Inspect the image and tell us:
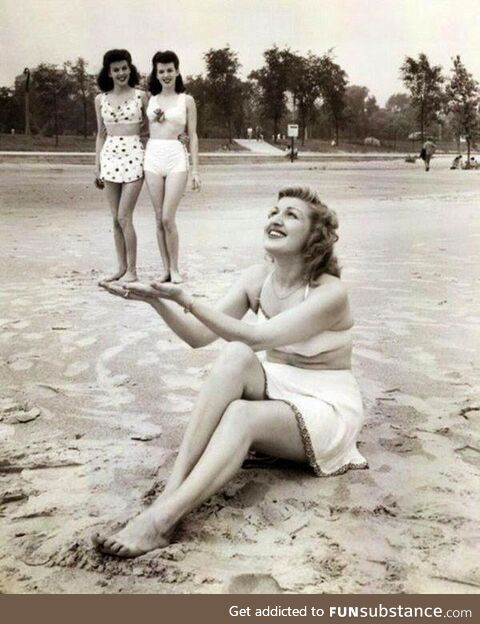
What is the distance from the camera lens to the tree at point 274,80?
326 centimetres

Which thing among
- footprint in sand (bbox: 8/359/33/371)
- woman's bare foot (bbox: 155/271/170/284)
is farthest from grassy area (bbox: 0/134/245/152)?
footprint in sand (bbox: 8/359/33/371)

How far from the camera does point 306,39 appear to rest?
310cm

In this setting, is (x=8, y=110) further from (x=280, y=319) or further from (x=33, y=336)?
(x=280, y=319)

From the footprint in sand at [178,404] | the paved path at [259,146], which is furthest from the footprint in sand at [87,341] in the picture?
the paved path at [259,146]

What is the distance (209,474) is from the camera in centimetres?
157

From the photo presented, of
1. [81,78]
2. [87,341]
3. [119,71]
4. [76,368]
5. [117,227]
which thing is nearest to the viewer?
[76,368]

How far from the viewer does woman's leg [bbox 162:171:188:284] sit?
12.1 feet

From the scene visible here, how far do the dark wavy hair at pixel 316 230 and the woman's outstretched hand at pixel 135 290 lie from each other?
0.36m

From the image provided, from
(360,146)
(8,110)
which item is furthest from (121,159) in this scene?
(360,146)

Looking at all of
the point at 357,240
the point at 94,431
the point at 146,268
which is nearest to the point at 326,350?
the point at 94,431

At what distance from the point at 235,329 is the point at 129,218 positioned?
6.71ft

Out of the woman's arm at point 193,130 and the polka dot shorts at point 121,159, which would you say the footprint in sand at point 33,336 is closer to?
the polka dot shorts at point 121,159

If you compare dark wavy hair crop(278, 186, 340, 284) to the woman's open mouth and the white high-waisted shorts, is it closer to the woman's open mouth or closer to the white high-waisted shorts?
the woman's open mouth

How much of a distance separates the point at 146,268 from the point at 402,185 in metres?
5.17
